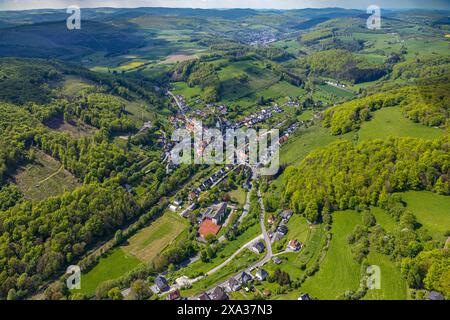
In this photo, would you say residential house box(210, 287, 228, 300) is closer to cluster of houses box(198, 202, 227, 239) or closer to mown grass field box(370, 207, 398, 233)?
cluster of houses box(198, 202, 227, 239)

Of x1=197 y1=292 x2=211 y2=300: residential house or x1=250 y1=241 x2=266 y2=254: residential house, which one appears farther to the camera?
x1=250 y1=241 x2=266 y2=254: residential house

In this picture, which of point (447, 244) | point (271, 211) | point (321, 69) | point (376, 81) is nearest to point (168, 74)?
point (321, 69)

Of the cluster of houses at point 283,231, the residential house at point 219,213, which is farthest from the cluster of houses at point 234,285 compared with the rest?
the residential house at point 219,213

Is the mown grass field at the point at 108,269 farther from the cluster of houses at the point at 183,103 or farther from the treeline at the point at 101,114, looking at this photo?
the cluster of houses at the point at 183,103

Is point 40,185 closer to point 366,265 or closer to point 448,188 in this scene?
point 366,265

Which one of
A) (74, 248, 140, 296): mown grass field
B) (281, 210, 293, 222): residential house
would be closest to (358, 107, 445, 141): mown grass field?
(281, 210, 293, 222): residential house

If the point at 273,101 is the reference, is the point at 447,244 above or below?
below
